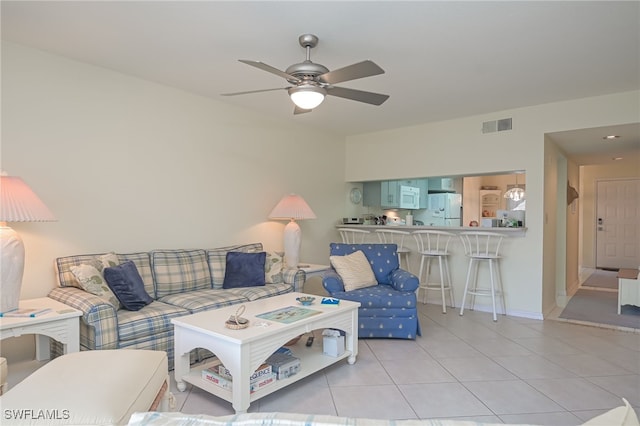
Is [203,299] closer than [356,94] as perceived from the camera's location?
No

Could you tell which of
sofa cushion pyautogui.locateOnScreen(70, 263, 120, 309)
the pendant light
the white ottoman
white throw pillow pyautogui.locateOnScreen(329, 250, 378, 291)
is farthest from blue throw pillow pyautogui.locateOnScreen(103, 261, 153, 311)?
the pendant light

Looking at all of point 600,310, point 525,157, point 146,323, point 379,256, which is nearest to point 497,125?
point 525,157

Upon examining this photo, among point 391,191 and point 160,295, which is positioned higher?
point 391,191

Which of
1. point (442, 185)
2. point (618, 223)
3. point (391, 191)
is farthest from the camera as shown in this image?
point (618, 223)

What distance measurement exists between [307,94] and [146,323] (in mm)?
2021

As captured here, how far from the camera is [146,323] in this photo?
2855mm

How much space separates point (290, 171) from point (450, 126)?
7.37ft

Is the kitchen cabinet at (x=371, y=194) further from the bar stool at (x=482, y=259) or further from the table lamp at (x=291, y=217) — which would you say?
the table lamp at (x=291, y=217)

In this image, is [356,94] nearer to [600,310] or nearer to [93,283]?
[93,283]

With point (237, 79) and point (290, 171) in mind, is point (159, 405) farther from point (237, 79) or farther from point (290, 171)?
point (290, 171)

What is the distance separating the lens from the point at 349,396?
2547mm

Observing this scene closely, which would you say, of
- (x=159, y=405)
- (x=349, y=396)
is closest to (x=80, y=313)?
(x=159, y=405)

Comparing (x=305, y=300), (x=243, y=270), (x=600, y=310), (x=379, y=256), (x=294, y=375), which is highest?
(x=379, y=256)

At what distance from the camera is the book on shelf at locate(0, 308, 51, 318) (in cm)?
248
